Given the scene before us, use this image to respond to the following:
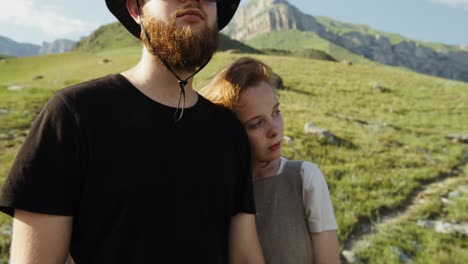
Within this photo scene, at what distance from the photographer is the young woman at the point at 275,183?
318 centimetres

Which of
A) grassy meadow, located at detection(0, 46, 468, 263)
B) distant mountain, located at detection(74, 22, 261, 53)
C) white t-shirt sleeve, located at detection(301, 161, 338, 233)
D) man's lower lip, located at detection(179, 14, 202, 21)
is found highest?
man's lower lip, located at detection(179, 14, 202, 21)

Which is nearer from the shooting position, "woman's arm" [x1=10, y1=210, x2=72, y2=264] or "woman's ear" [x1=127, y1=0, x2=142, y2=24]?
"woman's arm" [x1=10, y1=210, x2=72, y2=264]

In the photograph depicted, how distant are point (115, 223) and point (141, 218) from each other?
155 mm

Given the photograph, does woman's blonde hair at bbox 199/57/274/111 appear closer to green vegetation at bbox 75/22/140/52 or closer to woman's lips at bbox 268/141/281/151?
woman's lips at bbox 268/141/281/151

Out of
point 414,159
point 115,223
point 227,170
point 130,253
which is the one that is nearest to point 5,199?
point 115,223

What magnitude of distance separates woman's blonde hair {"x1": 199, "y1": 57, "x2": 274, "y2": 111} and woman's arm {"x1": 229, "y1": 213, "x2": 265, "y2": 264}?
36.8 inches

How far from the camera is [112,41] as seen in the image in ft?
359

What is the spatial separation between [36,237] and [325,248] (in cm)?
210

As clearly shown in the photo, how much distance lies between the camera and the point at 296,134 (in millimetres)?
14266

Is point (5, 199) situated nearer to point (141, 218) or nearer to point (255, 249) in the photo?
point (141, 218)

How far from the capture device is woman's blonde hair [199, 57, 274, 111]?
3.33 m

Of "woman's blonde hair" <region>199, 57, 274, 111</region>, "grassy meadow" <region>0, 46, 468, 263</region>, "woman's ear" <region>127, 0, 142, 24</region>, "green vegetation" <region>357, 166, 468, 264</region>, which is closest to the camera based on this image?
"woman's ear" <region>127, 0, 142, 24</region>

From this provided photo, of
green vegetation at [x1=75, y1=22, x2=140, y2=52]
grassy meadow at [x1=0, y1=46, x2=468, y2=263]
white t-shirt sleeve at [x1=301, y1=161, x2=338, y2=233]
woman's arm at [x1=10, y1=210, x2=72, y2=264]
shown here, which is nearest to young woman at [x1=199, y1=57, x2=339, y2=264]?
white t-shirt sleeve at [x1=301, y1=161, x2=338, y2=233]

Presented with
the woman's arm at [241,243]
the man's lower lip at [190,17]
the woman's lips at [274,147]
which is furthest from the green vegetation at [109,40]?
the woman's arm at [241,243]
